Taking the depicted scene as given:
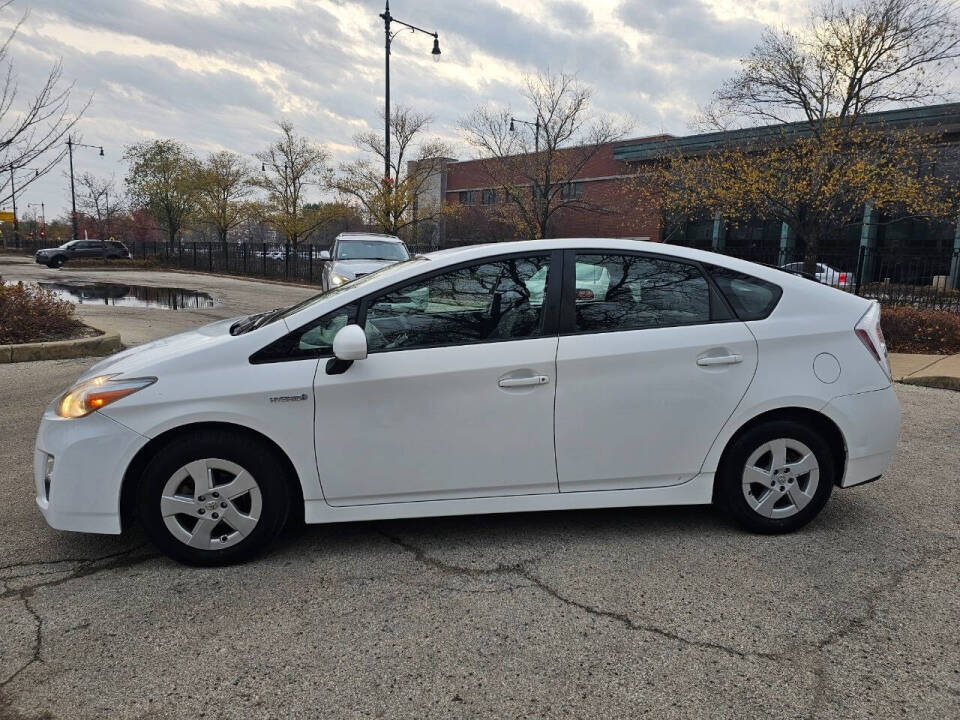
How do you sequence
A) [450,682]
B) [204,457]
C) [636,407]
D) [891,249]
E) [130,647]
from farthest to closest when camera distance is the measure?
[891,249], [636,407], [204,457], [130,647], [450,682]

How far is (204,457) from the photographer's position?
306cm

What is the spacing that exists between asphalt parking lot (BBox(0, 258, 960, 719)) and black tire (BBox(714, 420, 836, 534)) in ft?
0.37

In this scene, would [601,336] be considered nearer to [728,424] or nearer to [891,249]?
[728,424]

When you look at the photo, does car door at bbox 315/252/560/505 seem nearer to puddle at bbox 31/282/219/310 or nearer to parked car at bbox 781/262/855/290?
parked car at bbox 781/262/855/290

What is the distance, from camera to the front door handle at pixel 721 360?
3.40 meters

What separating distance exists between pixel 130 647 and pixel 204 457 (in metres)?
0.82

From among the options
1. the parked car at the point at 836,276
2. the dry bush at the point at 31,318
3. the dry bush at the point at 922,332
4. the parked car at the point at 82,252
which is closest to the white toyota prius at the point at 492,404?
the dry bush at the point at 31,318

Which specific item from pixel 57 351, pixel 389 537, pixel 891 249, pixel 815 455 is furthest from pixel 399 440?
pixel 891 249

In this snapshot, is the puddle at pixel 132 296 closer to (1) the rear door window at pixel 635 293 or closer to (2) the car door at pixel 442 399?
(2) the car door at pixel 442 399

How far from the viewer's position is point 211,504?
3105mm

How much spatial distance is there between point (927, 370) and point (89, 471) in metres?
8.74

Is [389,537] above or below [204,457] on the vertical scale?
below

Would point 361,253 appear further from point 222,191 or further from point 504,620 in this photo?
point 222,191

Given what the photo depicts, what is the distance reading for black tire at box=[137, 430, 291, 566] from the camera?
3051 millimetres
